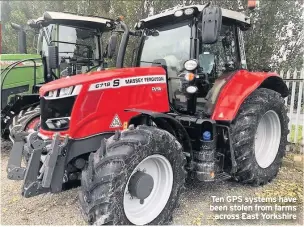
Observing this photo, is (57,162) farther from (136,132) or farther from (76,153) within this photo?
(136,132)

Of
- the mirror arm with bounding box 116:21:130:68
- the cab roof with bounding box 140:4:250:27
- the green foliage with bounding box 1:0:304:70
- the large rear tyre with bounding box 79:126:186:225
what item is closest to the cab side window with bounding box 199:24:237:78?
the cab roof with bounding box 140:4:250:27

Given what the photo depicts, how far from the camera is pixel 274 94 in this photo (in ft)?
13.6

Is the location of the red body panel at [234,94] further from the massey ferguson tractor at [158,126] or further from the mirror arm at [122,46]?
the mirror arm at [122,46]

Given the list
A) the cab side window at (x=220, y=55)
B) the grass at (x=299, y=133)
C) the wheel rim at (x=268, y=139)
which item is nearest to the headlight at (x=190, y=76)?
the cab side window at (x=220, y=55)

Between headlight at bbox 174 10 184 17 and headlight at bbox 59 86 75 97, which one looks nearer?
headlight at bbox 59 86 75 97

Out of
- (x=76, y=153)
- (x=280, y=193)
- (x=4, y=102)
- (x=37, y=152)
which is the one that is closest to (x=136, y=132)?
(x=76, y=153)

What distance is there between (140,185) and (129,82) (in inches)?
40.8

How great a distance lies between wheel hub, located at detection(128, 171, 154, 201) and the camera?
9.19ft

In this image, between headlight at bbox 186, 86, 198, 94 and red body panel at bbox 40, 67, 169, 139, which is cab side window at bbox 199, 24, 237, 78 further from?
red body panel at bbox 40, 67, 169, 139

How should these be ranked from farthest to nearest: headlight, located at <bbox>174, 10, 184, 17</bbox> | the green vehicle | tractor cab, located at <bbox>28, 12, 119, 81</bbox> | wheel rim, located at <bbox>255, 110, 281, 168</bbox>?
tractor cab, located at <bbox>28, 12, 119, 81</bbox> < the green vehicle < wheel rim, located at <bbox>255, 110, 281, 168</bbox> < headlight, located at <bbox>174, 10, 184, 17</bbox>

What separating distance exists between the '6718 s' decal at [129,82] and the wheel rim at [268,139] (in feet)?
5.83

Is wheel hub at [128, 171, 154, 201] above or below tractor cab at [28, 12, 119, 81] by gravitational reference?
below

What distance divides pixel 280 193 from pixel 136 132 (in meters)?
2.24

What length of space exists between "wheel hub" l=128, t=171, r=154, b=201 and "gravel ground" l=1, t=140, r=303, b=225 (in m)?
0.60
